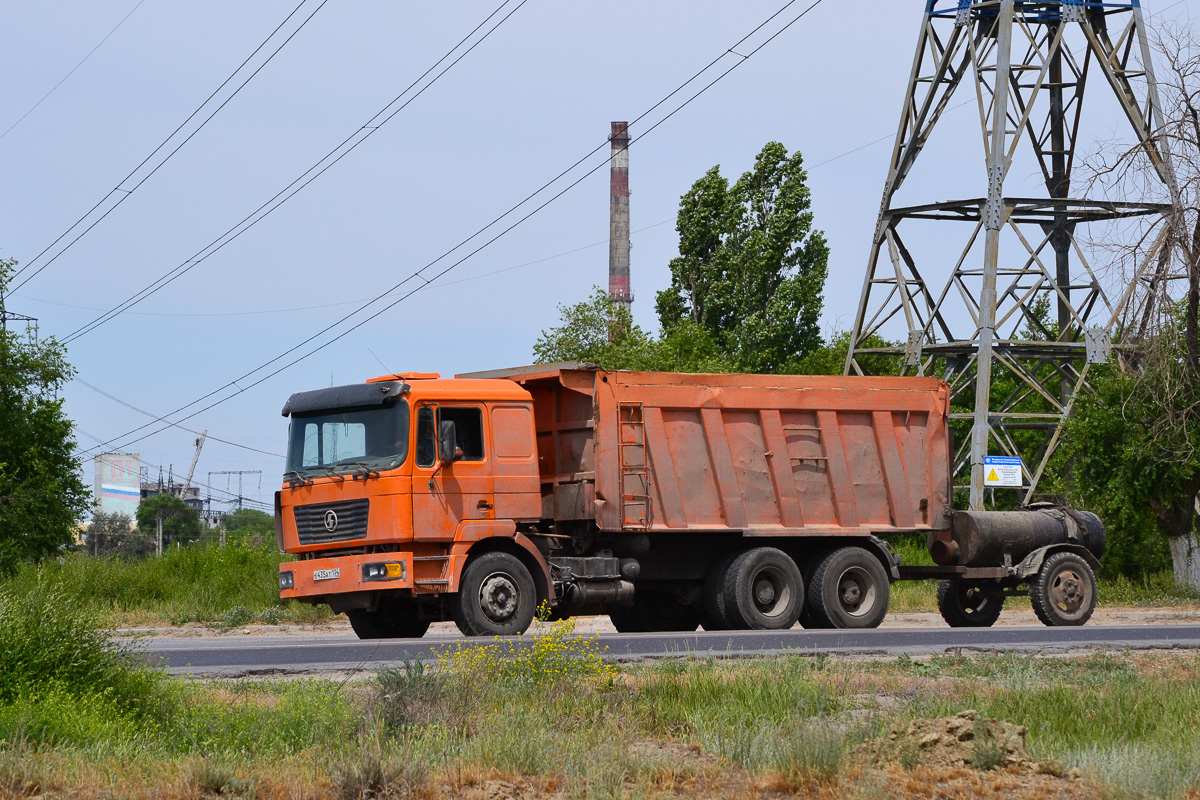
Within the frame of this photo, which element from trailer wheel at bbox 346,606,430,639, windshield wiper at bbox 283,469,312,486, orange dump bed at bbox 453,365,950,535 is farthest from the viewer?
trailer wheel at bbox 346,606,430,639

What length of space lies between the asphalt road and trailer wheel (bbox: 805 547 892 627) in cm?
130

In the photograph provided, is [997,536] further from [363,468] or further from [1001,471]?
[1001,471]

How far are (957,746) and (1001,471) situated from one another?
21.9 metres

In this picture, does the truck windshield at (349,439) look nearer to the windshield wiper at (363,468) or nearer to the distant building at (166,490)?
the windshield wiper at (363,468)

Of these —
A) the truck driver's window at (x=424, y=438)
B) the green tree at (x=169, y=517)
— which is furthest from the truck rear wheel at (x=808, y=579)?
the green tree at (x=169, y=517)

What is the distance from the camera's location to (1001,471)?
29.2 m

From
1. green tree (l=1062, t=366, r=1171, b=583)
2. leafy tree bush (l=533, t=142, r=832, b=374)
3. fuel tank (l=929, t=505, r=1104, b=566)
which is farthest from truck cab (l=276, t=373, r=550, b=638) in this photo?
leafy tree bush (l=533, t=142, r=832, b=374)

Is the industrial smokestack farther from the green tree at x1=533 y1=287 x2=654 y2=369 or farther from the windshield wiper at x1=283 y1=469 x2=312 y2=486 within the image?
the windshield wiper at x1=283 y1=469 x2=312 y2=486

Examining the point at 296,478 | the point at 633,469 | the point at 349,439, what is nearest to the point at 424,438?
the point at 349,439

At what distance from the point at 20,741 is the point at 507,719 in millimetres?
2713

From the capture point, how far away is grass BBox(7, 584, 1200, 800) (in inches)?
288

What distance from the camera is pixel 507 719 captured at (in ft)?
28.6

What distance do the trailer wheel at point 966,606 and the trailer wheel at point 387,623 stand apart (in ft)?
26.6

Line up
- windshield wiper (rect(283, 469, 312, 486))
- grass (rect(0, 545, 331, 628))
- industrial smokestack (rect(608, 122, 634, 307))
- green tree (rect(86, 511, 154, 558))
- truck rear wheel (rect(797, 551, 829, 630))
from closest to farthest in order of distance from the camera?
windshield wiper (rect(283, 469, 312, 486)), truck rear wheel (rect(797, 551, 829, 630)), grass (rect(0, 545, 331, 628)), industrial smokestack (rect(608, 122, 634, 307)), green tree (rect(86, 511, 154, 558))
